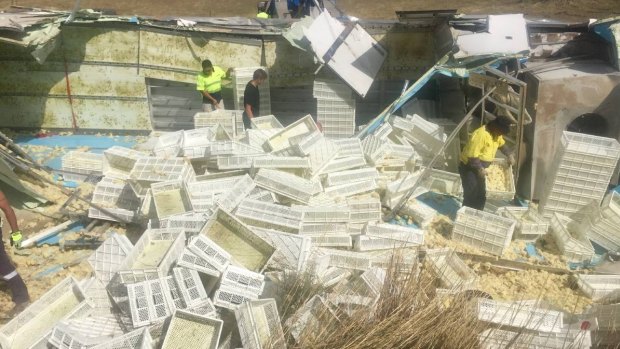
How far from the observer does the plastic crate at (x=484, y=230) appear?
7.03 metres

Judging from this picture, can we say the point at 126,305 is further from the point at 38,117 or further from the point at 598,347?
the point at 38,117

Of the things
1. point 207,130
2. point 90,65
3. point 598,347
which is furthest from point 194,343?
point 90,65

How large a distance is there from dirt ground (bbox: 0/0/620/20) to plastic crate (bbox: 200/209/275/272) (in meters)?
13.5

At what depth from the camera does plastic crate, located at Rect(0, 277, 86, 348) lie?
4.97m

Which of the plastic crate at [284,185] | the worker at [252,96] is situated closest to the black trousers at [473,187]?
the plastic crate at [284,185]

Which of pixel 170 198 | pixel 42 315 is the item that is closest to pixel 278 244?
pixel 170 198

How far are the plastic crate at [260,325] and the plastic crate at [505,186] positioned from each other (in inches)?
177

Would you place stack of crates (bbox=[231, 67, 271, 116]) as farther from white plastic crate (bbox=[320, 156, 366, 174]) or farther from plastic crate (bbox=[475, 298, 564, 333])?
plastic crate (bbox=[475, 298, 564, 333])

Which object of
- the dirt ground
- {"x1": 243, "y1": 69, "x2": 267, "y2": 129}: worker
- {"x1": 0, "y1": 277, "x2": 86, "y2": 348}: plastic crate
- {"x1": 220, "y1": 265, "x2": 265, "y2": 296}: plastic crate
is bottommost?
{"x1": 0, "y1": 277, "x2": 86, "y2": 348}: plastic crate

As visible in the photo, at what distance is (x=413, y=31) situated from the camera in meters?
10.0

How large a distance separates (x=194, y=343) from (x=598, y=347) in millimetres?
3512

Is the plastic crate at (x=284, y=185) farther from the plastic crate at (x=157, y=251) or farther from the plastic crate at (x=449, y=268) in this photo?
the plastic crate at (x=449, y=268)

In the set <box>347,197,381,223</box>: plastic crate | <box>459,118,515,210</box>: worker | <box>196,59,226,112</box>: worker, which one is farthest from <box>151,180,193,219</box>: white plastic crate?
<box>459,118,515,210</box>: worker

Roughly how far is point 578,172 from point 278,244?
14.4 feet
